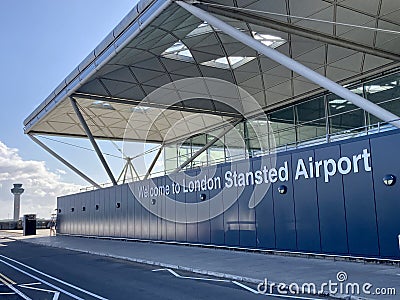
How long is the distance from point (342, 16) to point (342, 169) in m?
8.95

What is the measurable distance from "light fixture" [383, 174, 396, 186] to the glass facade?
7.09m

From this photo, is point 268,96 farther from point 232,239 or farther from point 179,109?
point 232,239

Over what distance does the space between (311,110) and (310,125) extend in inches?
44.3

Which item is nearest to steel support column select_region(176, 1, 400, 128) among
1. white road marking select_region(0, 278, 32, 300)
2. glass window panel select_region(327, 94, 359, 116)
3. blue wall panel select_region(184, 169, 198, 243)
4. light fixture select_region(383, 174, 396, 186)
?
light fixture select_region(383, 174, 396, 186)

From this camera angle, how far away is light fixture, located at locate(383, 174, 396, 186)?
12234mm

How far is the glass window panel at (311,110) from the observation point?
28.8 m

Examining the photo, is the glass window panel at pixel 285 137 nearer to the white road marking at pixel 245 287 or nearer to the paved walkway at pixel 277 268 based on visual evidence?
the paved walkway at pixel 277 268

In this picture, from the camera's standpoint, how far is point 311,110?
2964 centimetres

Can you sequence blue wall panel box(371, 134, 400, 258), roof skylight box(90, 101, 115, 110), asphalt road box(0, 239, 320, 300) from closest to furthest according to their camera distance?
asphalt road box(0, 239, 320, 300) < blue wall panel box(371, 134, 400, 258) < roof skylight box(90, 101, 115, 110)

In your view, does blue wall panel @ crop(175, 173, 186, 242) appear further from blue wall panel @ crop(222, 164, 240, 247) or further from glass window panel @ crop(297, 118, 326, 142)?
glass window panel @ crop(297, 118, 326, 142)

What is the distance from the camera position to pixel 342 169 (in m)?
13.8

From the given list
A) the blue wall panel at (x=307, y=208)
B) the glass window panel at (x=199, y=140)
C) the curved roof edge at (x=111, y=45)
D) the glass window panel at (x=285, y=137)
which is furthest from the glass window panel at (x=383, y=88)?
the glass window panel at (x=199, y=140)

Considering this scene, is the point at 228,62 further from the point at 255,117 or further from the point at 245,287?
the point at 245,287

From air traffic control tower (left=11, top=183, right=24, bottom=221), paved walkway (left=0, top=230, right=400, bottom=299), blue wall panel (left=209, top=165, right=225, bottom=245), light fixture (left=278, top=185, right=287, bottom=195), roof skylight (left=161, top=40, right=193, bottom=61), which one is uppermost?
roof skylight (left=161, top=40, right=193, bottom=61)
